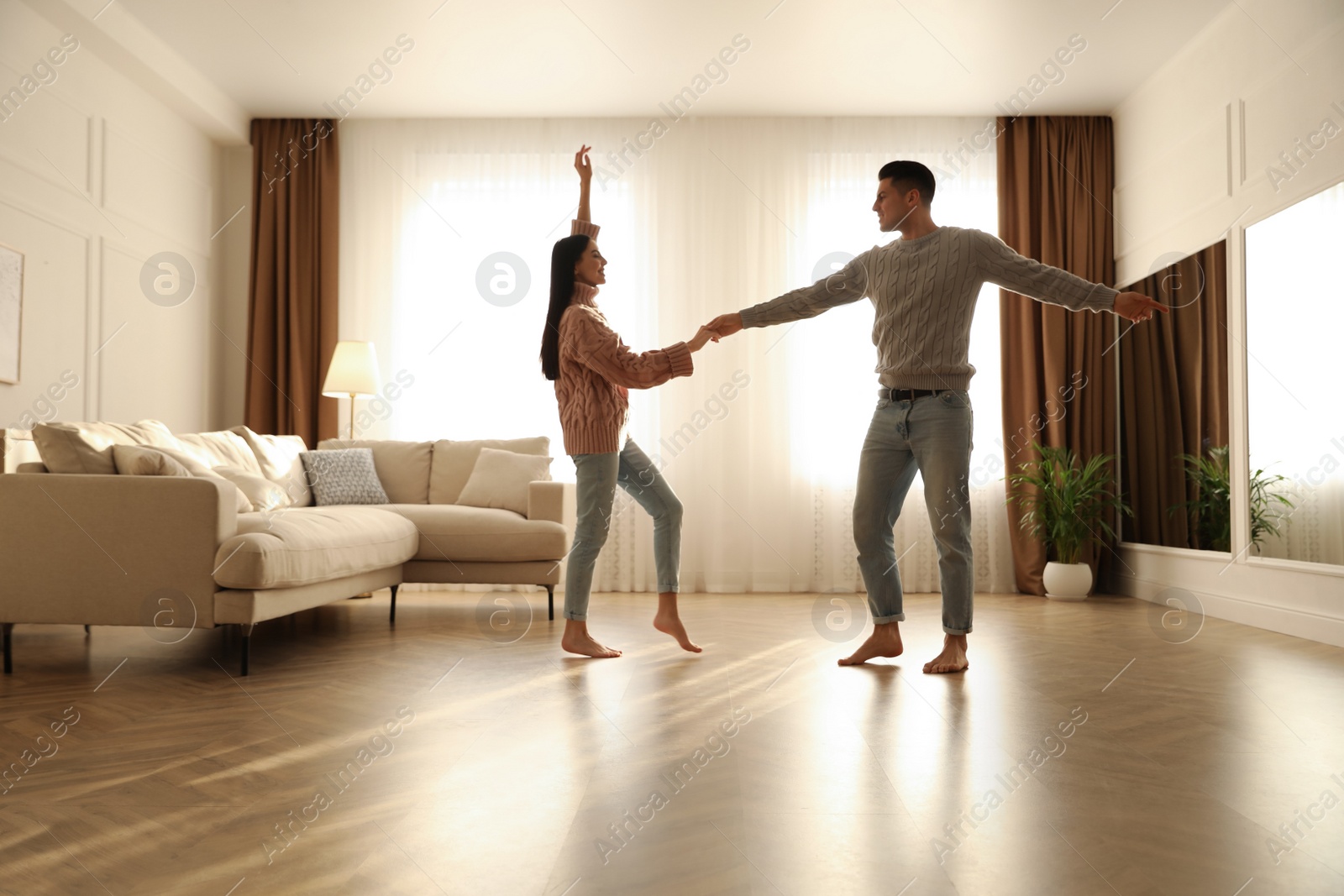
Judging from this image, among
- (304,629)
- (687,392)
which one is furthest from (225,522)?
(687,392)

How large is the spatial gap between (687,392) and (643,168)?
1.41m

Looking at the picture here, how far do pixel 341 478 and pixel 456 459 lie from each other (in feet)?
1.98

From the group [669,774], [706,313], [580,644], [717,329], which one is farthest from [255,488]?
[706,313]

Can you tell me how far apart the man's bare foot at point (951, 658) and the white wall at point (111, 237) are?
396 cm

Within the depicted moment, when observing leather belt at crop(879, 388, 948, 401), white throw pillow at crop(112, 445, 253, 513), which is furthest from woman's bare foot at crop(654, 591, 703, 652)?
white throw pillow at crop(112, 445, 253, 513)

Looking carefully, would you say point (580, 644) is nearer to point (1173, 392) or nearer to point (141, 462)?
point (141, 462)

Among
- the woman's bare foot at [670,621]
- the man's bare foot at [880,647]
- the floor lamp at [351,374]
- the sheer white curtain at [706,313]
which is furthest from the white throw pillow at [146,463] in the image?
the sheer white curtain at [706,313]

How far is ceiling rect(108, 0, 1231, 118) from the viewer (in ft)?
15.4

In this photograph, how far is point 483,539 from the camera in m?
4.34

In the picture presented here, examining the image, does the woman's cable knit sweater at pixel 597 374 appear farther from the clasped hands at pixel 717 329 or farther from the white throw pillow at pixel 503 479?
the white throw pillow at pixel 503 479

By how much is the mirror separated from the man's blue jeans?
1.90 m

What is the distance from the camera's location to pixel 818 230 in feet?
19.7

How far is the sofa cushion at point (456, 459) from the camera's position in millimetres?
5082

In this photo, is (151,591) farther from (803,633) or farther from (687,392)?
(687,392)
